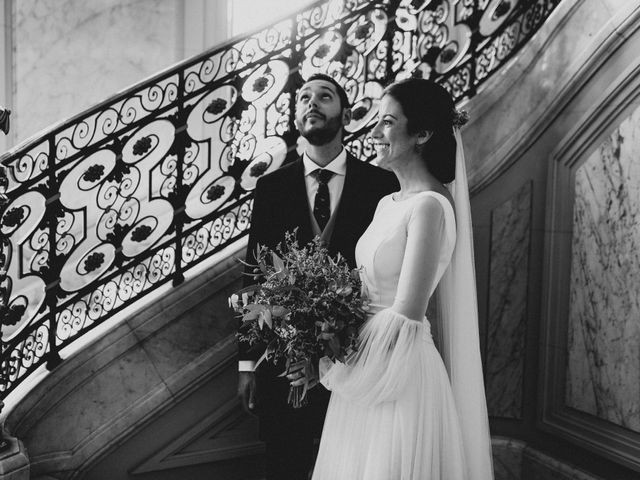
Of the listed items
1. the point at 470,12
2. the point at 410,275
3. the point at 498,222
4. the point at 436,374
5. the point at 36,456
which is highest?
the point at 470,12

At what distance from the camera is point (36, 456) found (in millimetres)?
3650

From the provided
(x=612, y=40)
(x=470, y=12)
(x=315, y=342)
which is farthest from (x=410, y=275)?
(x=470, y=12)

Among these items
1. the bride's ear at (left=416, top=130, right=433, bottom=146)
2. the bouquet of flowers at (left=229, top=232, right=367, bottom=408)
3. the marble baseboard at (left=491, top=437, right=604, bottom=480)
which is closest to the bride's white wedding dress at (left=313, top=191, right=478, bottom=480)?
the bouquet of flowers at (left=229, top=232, right=367, bottom=408)

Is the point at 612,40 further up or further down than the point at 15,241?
further up

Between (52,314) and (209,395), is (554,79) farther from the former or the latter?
(52,314)

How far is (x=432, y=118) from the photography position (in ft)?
8.93

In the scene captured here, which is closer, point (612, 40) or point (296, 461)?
point (296, 461)

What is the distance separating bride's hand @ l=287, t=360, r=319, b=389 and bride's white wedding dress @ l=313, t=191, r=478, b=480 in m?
0.08

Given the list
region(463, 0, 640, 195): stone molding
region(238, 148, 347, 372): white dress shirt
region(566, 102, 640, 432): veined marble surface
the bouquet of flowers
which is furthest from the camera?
region(463, 0, 640, 195): stone molding

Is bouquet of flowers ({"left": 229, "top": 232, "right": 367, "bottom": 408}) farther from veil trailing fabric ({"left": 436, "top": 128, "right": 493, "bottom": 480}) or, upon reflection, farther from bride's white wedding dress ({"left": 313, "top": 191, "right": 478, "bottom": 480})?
veil trailing fabric ({"left": 436, "top": 128, "right": 493, "bottom": 480})

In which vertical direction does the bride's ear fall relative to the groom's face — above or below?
below

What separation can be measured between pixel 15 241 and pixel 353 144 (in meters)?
3.82

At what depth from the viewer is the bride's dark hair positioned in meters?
2.71

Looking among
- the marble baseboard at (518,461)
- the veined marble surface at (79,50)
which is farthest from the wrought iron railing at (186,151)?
the veined marble surface at (79,50)
